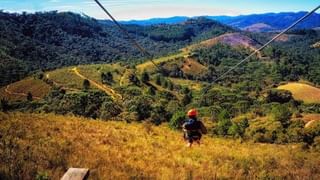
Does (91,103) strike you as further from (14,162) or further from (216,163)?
(14,162)

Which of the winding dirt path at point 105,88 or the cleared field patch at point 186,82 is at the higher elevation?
the winding dirt path at point 105,88

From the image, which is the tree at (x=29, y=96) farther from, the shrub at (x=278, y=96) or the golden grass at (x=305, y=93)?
the golden grass at (x=305, y=93)

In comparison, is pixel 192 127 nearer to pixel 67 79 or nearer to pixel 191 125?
pixel 191 125

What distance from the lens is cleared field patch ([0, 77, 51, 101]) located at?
127 metres

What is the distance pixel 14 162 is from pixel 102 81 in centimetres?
13734

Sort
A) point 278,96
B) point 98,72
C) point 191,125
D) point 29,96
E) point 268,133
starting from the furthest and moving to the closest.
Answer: point 98,72, point 278,96, point 29,96, point 268,133, point 191,125

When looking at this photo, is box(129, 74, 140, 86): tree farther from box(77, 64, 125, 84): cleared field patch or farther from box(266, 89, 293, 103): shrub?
box(266, 89, 293, 103): shrub

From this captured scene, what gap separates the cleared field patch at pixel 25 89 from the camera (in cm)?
12674

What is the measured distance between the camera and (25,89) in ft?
437

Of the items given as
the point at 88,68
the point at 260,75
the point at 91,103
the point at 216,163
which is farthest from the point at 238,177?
the point at 260,75

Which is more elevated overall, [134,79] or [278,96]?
[134,79]

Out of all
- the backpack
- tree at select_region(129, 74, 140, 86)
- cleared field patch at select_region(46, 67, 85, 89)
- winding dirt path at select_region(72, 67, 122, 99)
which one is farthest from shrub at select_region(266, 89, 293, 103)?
the backpack

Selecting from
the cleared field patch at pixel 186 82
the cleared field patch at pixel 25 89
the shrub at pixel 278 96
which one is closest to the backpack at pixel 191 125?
the cleared field patch at pixel 25 89

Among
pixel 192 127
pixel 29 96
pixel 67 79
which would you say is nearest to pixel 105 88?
pixel 67 79
